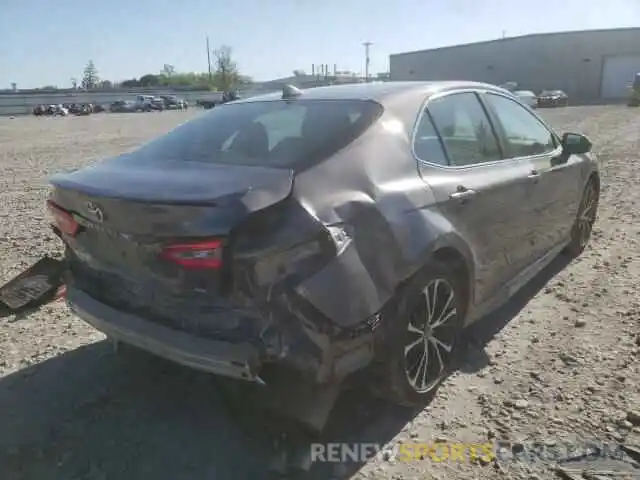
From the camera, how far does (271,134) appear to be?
3016 millimetres

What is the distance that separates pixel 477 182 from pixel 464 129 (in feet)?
1.33

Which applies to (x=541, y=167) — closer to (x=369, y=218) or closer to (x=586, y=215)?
(x=586, y=215)

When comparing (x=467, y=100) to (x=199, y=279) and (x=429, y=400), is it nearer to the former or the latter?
(x=429, y=400)

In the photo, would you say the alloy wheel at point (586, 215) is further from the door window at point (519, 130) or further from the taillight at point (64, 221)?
the taillight at point (64, 221)

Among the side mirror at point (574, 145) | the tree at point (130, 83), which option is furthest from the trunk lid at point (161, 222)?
the tree at point (130, 83)

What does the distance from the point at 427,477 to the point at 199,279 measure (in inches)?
52.2

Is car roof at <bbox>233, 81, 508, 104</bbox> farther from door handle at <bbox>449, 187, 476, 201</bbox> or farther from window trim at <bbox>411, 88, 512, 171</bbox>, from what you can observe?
door handle at <bbox>449, 187, 476, 201</bbox>

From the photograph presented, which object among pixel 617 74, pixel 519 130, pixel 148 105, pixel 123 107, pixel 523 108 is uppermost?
pixel 617 74

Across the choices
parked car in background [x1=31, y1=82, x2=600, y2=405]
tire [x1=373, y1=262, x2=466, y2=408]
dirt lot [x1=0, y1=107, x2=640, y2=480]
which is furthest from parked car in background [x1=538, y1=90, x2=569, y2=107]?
tire [x1=373, y1=262, x2=466, y2=408]

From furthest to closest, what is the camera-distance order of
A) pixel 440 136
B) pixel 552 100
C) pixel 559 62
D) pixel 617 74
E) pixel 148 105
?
pixel 559 62 < pixel 148 105 < pixel 617 74 < pixel 552 100 < pixel 440 136

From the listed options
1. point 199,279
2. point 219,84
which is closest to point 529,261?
point 199,279

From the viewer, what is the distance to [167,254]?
221cm

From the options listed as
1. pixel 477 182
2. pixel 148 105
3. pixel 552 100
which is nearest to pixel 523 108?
pixel 477 182

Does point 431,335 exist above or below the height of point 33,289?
above
